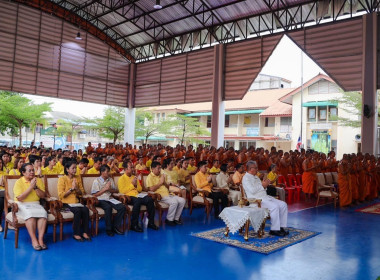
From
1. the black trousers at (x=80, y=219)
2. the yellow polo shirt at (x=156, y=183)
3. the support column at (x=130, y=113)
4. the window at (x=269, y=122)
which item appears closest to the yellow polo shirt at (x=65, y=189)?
the black trousers at (x=80, y=219)

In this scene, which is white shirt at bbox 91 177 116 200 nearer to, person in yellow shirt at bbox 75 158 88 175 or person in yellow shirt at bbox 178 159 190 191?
person in yellow shirt at bbox 75 158 88 175

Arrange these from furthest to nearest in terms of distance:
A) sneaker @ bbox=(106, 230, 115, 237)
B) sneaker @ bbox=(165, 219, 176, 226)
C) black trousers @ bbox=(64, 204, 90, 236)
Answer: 1. sneaker @ bbox=(165, 219, 176, 226)
2. sneaker @ bbox=(106, 230, 115, 237)
3. black trousers @ bbox=(64, 204, 90, 236)

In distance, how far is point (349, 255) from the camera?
434cm

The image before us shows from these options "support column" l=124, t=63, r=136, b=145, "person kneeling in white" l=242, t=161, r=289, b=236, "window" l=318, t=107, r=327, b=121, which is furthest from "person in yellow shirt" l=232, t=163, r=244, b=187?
"window" l=318, t=107, r=327, b=121

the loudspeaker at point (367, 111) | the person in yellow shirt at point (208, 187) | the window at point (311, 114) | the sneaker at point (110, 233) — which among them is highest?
the window at point (311, 114)

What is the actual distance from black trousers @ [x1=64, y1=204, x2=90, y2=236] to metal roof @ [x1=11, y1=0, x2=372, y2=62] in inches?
395

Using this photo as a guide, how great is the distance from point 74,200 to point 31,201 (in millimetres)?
Result: 554

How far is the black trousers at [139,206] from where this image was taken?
508 cm

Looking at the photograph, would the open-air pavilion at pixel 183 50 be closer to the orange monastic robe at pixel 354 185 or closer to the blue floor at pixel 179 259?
the blue floor at pixel 179 259

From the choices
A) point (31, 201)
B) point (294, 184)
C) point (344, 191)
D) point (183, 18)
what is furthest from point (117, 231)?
point (183, 18)

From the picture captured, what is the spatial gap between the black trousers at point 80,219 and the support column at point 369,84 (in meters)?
8.87

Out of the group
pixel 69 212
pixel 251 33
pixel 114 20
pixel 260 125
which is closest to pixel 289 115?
pixel 260 125

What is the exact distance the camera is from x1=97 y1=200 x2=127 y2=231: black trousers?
479 centimetres

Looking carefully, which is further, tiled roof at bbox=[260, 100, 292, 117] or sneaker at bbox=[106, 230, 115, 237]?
tiled roof at bbox=[260, 100, 292, 117]
